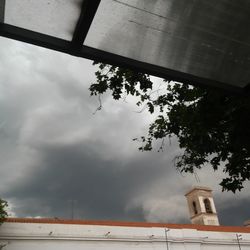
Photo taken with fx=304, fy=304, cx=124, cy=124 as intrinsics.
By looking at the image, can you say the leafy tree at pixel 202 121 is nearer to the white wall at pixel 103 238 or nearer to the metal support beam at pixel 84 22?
the metal support beam at pixel 84 22

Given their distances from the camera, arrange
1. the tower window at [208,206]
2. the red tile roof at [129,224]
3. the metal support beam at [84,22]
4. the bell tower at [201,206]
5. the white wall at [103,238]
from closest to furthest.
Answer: the metal support beam at [84,22], the white wall at [103,238], the red tile roof at [129,224], the bell tower at [201,206], the tower window at [208,206]

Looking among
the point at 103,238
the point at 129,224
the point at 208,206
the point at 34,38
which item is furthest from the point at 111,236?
the point at 34,38

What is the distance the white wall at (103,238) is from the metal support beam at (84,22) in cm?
1814

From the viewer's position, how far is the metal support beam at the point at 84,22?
173 cm

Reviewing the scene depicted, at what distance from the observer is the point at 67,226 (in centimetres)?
1933

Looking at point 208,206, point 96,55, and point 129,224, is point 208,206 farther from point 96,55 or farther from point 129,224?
point 96,55

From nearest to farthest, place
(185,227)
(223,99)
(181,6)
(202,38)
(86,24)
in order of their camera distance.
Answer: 1. (86,24)
2. (181,6)
3. (202,38)
4. (223,99)
5. (185,227)

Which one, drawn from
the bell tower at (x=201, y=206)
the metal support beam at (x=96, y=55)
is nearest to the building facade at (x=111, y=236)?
the bell tower at (x=201, y=206)

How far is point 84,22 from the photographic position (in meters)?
1.81

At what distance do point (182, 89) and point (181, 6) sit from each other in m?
4.77

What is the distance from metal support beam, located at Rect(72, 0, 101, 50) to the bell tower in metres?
34.6

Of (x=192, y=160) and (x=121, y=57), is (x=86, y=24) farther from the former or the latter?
(x=192, y=160)

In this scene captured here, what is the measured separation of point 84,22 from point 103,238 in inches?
772

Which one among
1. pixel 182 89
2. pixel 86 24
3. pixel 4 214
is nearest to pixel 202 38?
pixel 86 24
